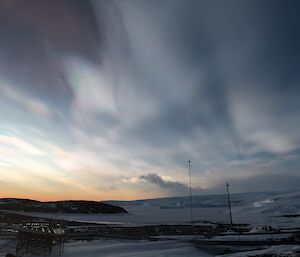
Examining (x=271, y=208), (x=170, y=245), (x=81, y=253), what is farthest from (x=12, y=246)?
(x=271, y=208)

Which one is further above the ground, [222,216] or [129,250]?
[222,216]

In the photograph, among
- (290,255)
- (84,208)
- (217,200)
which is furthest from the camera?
(217,200)

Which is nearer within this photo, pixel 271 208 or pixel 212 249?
pixel 212 249

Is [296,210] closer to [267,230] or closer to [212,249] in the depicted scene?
[267,230]

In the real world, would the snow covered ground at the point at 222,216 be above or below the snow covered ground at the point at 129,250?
above

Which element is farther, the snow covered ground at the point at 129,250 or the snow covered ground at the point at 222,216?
the snow covered ground at the point at 222,216

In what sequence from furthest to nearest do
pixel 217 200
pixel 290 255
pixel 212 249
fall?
1. pixel 217 200
2. pixel 212 249
3. pixel 290 255

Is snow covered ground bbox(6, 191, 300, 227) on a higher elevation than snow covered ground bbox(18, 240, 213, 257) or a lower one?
higher

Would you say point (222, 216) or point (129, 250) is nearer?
point (129, 250)

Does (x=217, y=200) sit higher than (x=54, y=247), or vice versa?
(x=217, y=200)

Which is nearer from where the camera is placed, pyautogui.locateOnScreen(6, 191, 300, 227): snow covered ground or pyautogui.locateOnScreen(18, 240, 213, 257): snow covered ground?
pyautogui.locateOnScreen(18, 240, 213, 257): snow covered ground

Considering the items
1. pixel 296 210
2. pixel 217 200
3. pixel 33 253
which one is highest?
pixel 217 200

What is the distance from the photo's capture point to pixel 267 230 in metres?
52.4

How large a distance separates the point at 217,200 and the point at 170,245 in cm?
16376
